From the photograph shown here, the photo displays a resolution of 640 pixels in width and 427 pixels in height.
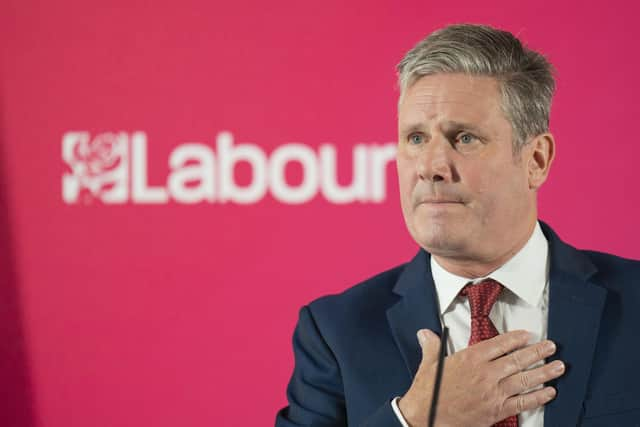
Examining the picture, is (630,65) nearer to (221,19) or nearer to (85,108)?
(221,19)

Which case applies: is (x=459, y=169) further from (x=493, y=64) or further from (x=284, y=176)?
(x=284, y=176)

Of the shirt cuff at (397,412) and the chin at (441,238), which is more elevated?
the chin at (441,238)

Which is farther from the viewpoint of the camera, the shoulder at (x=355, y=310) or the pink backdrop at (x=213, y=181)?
the pink backdrop at (x=213, y=181)

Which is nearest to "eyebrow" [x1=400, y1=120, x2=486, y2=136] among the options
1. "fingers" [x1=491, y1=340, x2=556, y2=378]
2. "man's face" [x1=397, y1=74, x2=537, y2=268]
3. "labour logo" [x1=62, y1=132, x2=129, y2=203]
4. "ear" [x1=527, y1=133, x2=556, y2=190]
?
"man's face" [x1=397, y1=74, x2=537, y2=268]

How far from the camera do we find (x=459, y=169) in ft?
5.36

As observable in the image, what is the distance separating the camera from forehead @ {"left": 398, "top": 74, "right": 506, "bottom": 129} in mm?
1654

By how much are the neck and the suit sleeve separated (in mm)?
277

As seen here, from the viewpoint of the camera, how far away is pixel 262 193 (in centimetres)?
291

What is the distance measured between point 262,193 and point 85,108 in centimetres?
62

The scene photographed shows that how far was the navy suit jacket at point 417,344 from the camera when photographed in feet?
5.16

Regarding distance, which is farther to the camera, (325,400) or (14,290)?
(14,290)

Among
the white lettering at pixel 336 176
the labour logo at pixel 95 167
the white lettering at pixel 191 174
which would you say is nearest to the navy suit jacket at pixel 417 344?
the white lettering at pixel 336 176

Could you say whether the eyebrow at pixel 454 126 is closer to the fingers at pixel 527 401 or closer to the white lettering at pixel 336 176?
the fingers at pixel 527 401

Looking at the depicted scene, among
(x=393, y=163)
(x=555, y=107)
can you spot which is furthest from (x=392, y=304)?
(x=555, y=107)
